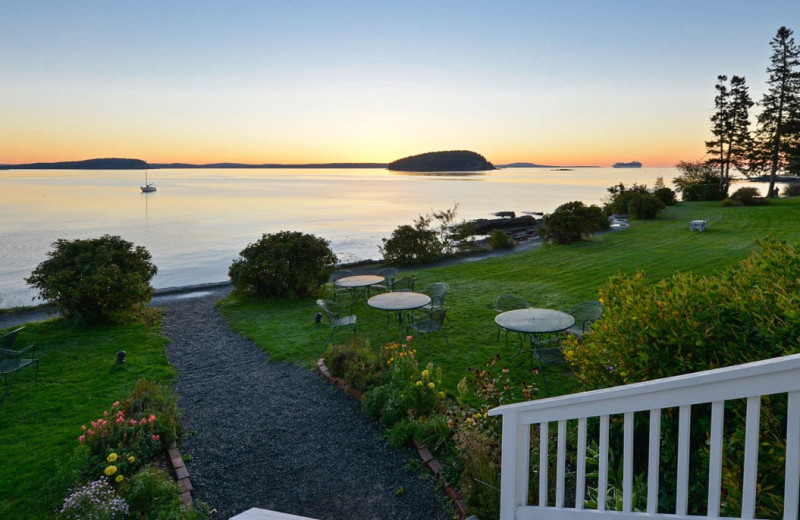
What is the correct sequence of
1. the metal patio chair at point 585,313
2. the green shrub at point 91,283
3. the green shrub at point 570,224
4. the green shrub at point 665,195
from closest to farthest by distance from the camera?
the metal patio chair at point 585,313 → the green shrub at point 91,283 → the green shrub at point 570,224 → the green shrub at point 665,195

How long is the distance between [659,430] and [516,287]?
412 inches

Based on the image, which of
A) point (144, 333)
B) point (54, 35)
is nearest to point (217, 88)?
point (54, 35)

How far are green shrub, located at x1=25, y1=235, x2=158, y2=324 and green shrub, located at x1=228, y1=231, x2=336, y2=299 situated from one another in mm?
2438

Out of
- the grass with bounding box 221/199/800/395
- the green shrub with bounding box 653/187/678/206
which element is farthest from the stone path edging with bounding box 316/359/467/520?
the green shrub with bounding box 653/187/678/206

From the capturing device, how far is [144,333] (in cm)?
899

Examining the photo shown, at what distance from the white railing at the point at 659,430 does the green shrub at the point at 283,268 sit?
10.0m

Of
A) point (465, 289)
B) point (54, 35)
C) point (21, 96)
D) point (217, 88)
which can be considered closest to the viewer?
point (465, 289)

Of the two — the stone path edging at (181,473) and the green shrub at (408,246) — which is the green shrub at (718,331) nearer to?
the stone path edging at (181,473)

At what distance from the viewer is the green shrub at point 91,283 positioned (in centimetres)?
916

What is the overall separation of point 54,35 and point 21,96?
22.2m

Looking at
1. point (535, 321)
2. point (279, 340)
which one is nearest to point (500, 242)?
point (279, 340)

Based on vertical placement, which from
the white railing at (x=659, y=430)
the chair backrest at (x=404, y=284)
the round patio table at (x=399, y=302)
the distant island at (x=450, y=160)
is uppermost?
the distant island at (x=450, y=160)

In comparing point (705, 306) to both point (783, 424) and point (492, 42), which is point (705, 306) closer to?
point (783, 424)

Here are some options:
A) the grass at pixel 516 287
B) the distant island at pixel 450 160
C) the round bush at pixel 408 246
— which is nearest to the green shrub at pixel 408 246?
the round bush at pixel 408 246
